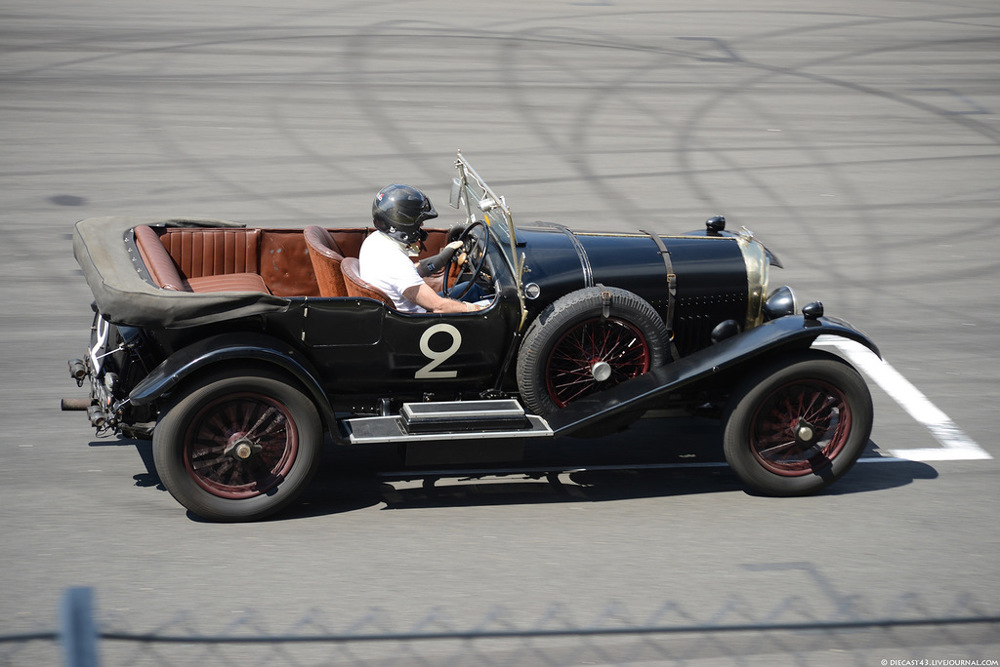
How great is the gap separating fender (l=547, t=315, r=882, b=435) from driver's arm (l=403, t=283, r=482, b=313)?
75 centimetres

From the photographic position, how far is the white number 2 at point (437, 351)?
557 centimetres

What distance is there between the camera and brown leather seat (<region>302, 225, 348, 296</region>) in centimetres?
590

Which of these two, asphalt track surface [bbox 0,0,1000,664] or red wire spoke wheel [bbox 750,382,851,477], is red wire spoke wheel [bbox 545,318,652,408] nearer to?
asphalt track surface [bbox 0,0,1000,664]

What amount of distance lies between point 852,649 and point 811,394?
5.45ft

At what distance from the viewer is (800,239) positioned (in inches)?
407

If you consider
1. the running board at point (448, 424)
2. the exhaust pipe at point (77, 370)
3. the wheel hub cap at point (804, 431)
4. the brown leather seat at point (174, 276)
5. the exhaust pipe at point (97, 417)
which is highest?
the brown leather seat at point (174, 276)

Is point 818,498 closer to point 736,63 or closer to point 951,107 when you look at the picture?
point 951,107

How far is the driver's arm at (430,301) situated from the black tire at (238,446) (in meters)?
0.82

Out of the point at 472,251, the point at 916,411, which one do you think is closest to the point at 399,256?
the point at 472,251

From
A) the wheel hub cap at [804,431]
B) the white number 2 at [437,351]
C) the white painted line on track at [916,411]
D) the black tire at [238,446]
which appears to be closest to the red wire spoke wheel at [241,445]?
the black tire at [238,446]

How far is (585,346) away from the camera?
5738mm

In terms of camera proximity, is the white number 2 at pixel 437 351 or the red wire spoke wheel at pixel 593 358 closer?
the white number 2 at pixel 437 351

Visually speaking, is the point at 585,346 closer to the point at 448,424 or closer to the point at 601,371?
the point at 601,371

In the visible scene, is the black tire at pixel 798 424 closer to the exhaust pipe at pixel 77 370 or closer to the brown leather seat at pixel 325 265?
the brown leather seat at pixel 325 265
